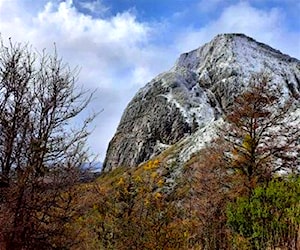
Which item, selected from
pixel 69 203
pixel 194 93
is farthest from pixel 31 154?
pixel 194 93

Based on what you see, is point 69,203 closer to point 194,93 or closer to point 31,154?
point 31,154

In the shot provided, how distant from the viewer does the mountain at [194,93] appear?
376 ft

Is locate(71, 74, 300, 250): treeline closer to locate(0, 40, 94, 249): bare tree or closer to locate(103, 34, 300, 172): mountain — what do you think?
locate(0, 40, 94, 249): bare tree

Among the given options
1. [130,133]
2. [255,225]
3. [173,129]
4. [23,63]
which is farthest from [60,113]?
[130,133]

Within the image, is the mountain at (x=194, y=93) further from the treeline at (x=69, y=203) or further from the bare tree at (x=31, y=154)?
the bare tree at (x=31, y=154)

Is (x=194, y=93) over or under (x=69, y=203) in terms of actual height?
over

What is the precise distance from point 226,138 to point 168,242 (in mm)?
11723

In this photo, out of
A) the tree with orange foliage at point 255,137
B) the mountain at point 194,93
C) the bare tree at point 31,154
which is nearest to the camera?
the bare tree at point 31,154

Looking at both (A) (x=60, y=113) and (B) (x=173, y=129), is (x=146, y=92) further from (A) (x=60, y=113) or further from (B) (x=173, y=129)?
(A) (x=60, y=113)

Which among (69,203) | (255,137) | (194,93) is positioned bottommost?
(69,203)

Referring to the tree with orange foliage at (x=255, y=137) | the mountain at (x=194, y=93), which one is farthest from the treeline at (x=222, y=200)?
the mountain at (x=194, y=93)

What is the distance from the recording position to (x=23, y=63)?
13.5 meters

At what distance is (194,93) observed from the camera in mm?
120750

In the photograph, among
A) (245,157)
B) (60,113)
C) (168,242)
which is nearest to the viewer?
(60,113)
